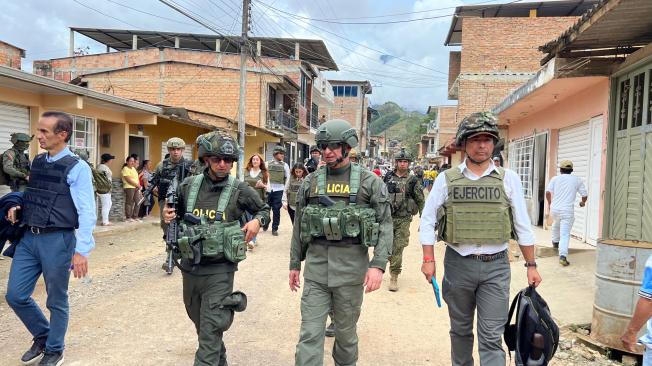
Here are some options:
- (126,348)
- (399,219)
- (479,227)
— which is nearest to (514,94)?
(399,219)

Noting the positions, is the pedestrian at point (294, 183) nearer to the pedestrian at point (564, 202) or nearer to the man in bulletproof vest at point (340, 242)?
the pedestrian at point (564, 202)

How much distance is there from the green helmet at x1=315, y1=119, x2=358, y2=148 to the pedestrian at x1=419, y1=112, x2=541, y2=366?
28.0 inches

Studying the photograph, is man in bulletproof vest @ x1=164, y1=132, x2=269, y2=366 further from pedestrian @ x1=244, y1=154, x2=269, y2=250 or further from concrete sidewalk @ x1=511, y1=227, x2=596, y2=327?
pedestrian @ x1=244, y1=154, x2=269, y2=250

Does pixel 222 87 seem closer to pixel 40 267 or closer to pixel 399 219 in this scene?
pixel 399 219

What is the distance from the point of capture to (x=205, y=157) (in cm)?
330

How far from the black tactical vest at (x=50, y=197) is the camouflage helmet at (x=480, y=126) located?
9.31 feet

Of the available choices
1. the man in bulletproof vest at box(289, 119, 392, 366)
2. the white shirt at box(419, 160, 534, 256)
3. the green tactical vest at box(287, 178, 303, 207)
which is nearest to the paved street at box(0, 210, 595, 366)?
the man in bulletproof vest at box(289, 119, 392, 366)

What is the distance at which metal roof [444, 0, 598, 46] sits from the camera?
21.0 metres

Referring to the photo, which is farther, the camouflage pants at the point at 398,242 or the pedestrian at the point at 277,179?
the pedestrian at the point at 277,179

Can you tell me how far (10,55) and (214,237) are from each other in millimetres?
21628

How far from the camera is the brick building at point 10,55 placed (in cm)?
1930

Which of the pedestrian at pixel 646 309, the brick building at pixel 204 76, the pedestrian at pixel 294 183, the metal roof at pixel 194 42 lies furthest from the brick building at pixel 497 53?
the pedestrian at pixel 646 309

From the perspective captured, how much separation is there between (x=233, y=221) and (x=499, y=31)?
1885 centimetres

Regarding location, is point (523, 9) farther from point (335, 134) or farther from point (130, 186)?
point (335, 134)
